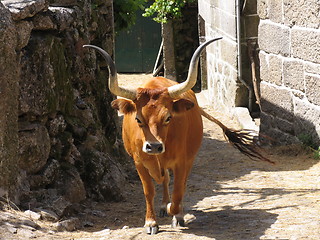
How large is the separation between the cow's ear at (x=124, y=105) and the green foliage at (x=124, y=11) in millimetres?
4499

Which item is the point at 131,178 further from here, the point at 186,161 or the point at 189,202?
the point at 186,161

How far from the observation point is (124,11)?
10117mm

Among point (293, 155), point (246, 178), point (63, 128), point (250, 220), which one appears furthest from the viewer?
point (293, 155)

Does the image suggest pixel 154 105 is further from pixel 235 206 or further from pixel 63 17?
pixel 63 17

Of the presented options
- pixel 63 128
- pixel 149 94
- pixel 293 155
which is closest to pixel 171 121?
pixel 149 94

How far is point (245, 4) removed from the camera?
423 inches

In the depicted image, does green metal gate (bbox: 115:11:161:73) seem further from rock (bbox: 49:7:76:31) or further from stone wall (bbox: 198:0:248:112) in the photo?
rock (bbox: 49:7:76:31)

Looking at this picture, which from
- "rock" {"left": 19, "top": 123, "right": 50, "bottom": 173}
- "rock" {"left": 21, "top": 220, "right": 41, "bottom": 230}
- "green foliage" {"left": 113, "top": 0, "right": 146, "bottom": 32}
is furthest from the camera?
"green foliage" {"left": 113, "top": 0, "right": 146, "bottom": 32}

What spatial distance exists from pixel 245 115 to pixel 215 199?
436 centimetres

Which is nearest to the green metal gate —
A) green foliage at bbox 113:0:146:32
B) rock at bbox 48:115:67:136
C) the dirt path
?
green foliage at bbox 113:0:146:32

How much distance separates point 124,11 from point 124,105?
15.8 ft

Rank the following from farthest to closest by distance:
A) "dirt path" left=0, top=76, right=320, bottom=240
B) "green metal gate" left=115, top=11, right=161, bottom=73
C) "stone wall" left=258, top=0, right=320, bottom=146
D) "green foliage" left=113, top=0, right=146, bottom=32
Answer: "green metal gate" left=115, top=11, right=161, bottom=73 → "green foliage" left=113, top=0, right=146, bottom=32 → "stone wall" left=258, top=0, right=320, bottom=146 → "dirt path" left=0, top=76, right=320, bottom=240

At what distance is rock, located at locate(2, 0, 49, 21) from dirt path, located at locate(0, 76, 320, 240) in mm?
1812

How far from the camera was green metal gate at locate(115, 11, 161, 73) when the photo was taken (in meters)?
19.7
